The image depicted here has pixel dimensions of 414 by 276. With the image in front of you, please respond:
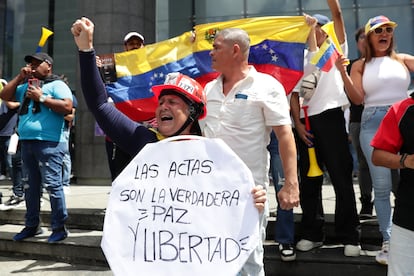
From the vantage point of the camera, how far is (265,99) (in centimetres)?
216

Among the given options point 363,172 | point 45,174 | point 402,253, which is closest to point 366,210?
point 363,172

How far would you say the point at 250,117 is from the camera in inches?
86.0

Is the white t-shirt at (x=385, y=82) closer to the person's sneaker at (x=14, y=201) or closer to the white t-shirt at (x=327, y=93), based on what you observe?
the white t-shirt at (x=327, y=93)

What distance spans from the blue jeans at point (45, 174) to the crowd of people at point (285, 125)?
1cm

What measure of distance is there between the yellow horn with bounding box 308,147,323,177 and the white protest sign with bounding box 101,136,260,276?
176 cm

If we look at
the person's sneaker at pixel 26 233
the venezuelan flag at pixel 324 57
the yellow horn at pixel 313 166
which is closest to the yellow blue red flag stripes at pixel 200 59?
the venezuelan flag at pixel 324 57

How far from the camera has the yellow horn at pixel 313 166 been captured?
3301mm

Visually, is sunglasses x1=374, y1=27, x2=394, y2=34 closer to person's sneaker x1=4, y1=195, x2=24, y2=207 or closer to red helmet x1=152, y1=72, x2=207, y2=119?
red helmet x1=152, y1=72, x2=207, y2=119

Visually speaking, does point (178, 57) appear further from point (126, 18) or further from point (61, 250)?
point (126, 18)

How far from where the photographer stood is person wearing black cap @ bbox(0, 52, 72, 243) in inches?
152

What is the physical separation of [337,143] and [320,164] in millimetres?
250

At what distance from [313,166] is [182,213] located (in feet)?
6.29

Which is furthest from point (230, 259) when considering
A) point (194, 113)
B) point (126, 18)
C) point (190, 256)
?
point (126, 18)

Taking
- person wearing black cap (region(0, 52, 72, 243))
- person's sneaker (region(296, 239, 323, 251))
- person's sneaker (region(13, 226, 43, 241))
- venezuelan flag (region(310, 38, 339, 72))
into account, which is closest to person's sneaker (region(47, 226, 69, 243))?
person wearing black cap (region(0, 52, 72, 243))
